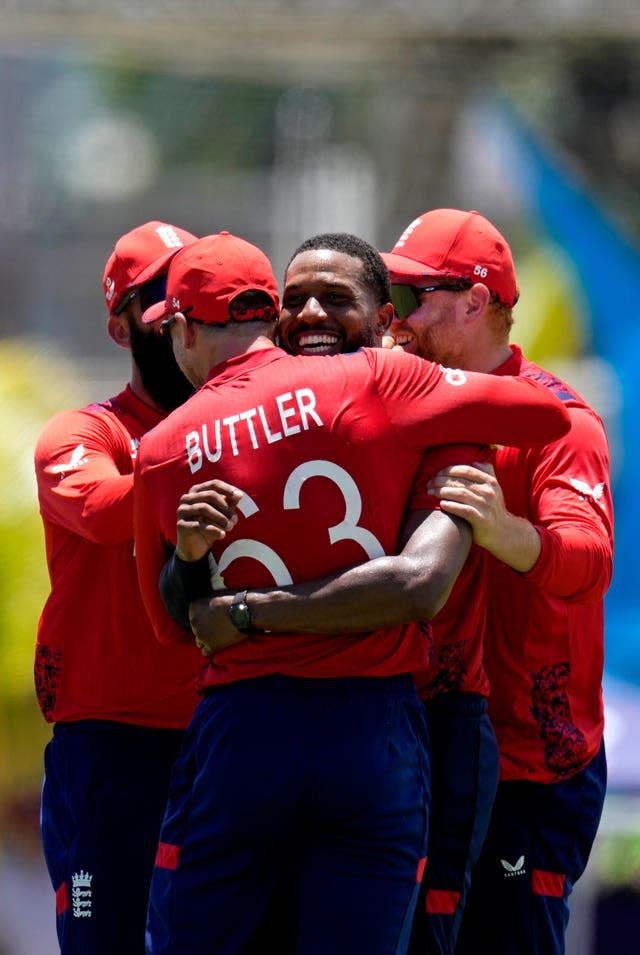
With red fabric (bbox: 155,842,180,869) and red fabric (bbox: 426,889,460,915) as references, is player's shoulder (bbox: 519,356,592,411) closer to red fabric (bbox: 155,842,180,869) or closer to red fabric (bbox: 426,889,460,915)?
red fabric (bbox: 426,889,460,915)

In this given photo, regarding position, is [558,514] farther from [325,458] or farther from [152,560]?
[152,560]

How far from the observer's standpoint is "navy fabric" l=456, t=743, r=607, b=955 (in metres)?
3.17

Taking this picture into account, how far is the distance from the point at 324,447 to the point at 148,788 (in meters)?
1.17

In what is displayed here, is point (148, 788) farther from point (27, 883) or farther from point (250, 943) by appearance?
point (27, 883)

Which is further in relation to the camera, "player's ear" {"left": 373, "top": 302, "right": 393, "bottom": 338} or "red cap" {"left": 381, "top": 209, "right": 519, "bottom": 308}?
"red cap" {"left": 381, "top": 209, "right": 519, "bottom": 308}

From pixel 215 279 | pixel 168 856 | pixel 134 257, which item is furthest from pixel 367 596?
pixel 134 257

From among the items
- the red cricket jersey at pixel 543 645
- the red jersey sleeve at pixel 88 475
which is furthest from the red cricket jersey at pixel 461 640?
the red jersey sleeve at pixel 88 475

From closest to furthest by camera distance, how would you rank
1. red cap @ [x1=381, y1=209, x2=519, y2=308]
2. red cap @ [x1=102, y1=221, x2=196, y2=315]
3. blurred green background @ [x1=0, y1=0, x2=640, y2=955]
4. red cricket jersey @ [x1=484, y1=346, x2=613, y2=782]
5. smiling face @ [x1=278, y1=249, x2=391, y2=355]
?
smiling face @ [x1=278, y1=249, x2=391, y2=355] < red cricket jersey @ [x1=484, y1=346, x2=613, y2=782] < red cap @ [x1=381, y1=209, x2=519, y2=308] < red cap @ [x1=102, y1=221, x2=196, y2=315] < blurred green background @ [x1=0, y1=0, x2=640, y2=955]

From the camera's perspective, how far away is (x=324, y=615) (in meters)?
2.53

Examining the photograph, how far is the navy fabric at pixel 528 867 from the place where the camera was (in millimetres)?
3174

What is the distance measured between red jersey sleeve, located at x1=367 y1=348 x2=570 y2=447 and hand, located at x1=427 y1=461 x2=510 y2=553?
6 centimetres

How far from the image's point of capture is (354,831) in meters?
2.52

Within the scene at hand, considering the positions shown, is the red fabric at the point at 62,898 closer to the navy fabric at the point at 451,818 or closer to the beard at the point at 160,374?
the navy fabric at the point at 451,818

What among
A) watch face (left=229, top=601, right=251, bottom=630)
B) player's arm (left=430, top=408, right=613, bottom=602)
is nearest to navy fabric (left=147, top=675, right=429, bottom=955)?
watch face (left=229, top=601, right=251, bottom=630)
